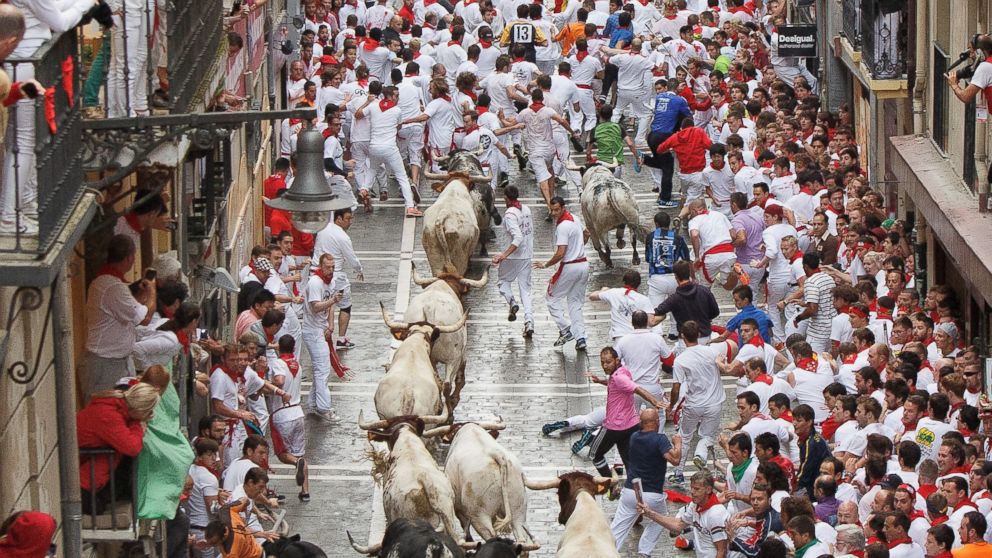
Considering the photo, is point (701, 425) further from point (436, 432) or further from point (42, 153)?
point (42, 153)

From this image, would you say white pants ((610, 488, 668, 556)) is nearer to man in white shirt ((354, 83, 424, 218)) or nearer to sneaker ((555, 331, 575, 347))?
sneaker ((555, 331, 575, 347))

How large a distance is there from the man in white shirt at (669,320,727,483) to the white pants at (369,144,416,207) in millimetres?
10111

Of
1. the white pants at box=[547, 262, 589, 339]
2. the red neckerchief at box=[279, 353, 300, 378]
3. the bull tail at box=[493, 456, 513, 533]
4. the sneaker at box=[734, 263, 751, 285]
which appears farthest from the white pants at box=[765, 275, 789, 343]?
the bull tail at box=[493, 456, 513, 533]

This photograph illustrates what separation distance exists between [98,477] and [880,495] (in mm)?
6058

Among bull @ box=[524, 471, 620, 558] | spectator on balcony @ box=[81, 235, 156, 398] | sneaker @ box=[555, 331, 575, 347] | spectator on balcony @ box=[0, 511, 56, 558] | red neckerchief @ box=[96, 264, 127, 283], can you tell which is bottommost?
sneaker @ box=[555, 331, 575, 347]

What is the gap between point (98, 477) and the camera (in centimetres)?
1462

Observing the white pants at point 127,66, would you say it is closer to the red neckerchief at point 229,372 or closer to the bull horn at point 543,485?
the bull horn at point 543,485

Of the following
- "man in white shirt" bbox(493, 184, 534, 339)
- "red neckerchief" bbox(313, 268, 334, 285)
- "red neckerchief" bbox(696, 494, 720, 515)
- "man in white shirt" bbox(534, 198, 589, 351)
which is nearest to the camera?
"red neckerchief" bbox(696, 494, 720, 515)

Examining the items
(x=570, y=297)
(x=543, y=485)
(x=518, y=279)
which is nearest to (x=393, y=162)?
(x=518, y=279)

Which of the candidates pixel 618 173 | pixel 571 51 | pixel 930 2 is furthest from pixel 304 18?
pixel 930 2

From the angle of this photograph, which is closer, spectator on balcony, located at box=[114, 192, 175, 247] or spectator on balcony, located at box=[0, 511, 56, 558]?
spectator on balcony, located at box=[0, 511, 56, 558]

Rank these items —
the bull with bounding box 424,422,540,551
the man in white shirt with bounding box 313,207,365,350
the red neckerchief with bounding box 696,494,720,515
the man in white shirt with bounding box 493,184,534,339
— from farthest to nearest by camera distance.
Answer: the man in white shirt with bounding box 493,184,534,339 → the man in white shirt with bounding box 313,207,365,350 → the red neckerchief with bounding box 696,494,720,515 → the bull with bounding box 424,422,540,551

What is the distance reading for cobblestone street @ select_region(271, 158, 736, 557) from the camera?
70.3 feet

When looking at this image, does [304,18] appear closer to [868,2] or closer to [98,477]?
[868,2]
